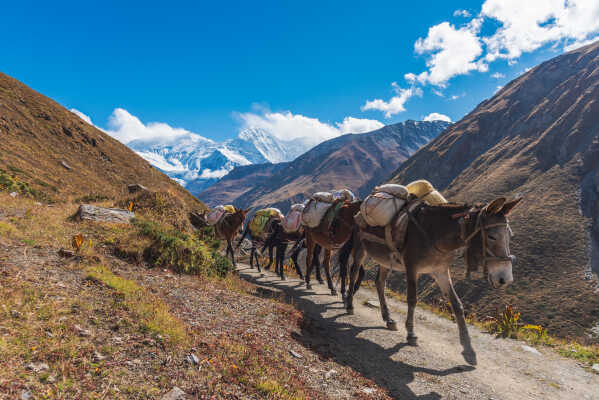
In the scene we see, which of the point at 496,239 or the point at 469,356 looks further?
the point at 469,356

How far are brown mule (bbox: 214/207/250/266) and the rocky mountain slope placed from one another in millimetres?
11642

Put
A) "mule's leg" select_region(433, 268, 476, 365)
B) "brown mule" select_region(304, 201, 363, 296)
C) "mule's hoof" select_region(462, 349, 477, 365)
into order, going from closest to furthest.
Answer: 1. "mule's hoof" select_region(462, 349, 477, 365)
2. "mule's leg" select_region(433, 268, 476, 365)
3. "brown mule" select_region(304, 201, 363, 296)

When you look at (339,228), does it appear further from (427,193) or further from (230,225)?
(230,225)

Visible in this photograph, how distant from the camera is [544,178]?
306 ft

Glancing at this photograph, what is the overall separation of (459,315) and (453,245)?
1.65 m

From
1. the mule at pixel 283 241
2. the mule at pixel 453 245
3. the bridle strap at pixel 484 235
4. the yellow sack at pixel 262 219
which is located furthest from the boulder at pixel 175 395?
the yellow sack at pixel 262 219

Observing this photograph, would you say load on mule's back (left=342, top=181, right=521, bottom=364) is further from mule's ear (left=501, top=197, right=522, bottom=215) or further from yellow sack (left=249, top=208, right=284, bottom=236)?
yellow sack (left=249, top=208, right=284, bottom=236)

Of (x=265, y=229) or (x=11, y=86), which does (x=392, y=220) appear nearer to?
(x=265, y=229)

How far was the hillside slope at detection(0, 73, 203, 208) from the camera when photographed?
26516 millimetres

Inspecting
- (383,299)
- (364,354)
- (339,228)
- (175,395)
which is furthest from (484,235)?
(175,395)

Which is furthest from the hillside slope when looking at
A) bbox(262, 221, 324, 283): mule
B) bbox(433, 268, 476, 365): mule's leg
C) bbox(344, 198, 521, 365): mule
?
bbox(433, 268, 476, 365): mule's leg

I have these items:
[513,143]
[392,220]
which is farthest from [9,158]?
[513,143]

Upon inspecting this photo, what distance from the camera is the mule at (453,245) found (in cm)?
535

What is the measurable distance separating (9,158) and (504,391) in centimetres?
3632
